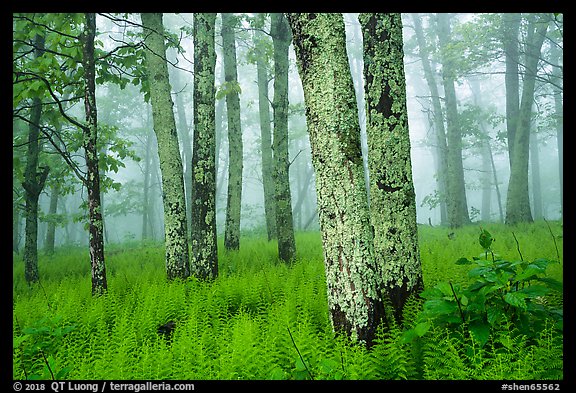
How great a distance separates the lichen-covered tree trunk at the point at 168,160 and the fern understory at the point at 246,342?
70cm

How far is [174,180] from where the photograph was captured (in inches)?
276

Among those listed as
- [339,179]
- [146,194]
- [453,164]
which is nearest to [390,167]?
[339,179]

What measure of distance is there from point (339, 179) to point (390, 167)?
1.26m

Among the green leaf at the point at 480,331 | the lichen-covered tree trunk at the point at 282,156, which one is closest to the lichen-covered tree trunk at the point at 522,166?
the lichen-covered tree trunk at the point at 282,156

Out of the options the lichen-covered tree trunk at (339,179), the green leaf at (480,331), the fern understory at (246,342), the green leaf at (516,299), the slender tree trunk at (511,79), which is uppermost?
the slender tree trunk at (511,79)

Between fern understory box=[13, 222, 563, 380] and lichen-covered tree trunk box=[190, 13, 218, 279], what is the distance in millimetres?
611

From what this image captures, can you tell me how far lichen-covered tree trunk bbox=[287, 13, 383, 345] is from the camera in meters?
3.19

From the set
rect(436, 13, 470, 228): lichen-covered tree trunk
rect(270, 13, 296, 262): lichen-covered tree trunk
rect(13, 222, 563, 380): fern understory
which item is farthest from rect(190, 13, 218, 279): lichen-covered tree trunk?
rect(436, 13, 470, 228): lichen-covered tree trunk

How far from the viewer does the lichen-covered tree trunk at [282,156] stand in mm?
8578

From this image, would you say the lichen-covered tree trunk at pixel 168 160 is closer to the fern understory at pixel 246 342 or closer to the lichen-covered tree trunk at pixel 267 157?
the fern understory at pixel 246 342

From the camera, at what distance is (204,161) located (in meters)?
6.90

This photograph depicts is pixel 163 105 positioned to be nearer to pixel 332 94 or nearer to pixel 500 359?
pixel 332 94

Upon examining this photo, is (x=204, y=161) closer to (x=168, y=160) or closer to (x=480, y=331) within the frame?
(x=168, y=160)

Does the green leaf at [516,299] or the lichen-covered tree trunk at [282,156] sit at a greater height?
the lichen-covered tree trunk at [282,156]
